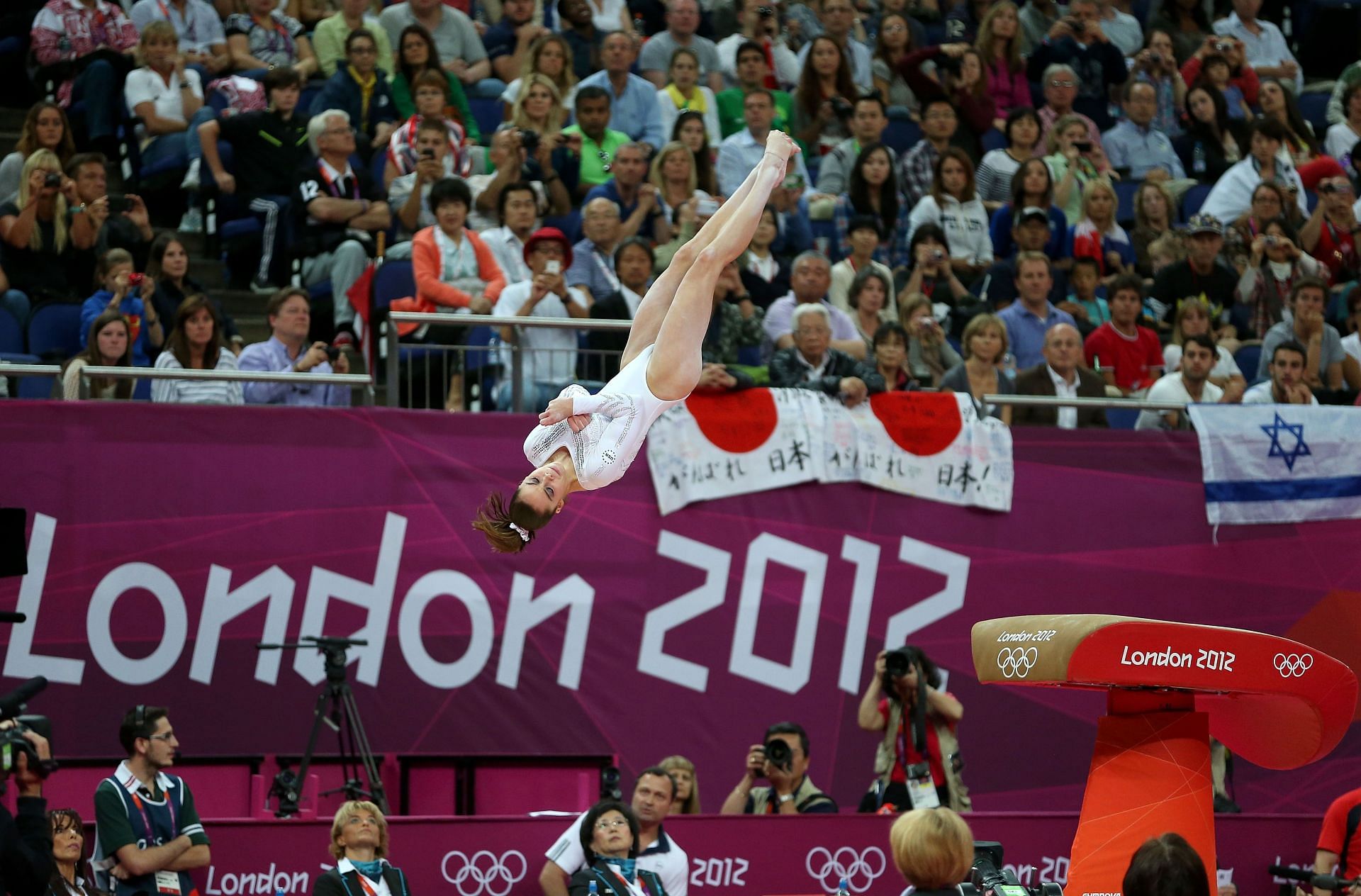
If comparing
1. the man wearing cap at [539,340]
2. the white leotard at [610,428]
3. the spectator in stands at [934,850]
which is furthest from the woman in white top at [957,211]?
the spectator in stands at [934,850]

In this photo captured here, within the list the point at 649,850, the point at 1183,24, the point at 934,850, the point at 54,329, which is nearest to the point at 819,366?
the point at 649,850

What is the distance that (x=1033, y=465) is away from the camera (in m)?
11.5

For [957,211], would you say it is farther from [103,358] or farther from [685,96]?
[103,358]

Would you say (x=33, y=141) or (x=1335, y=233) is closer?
(x=33, y=141)

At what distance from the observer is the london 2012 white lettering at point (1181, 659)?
229 inches

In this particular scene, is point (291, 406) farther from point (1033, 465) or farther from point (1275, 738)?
point (1275, 738)

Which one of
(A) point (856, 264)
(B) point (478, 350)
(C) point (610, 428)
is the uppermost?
(A) point (856, 264)

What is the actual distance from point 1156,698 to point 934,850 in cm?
106

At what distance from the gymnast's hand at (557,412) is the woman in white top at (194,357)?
3.74 metres

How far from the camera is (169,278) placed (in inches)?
419

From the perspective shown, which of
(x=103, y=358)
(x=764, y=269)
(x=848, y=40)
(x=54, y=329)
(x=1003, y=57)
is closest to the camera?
(x=103, y=358)

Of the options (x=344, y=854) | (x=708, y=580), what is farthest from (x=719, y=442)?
(x=344, y=854)

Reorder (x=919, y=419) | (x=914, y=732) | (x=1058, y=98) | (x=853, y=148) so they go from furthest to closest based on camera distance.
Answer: (x=1058, y=98) < (x=853, y=148) < (x=919, y=419) < (x=914, y=732)

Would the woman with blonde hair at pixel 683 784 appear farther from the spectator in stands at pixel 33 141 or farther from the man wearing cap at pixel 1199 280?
the man wearing cap at pixel 1199 280
